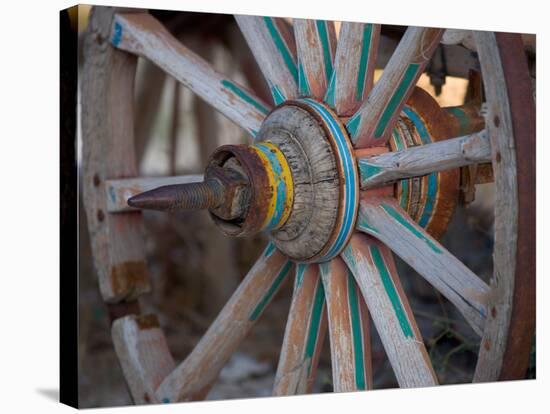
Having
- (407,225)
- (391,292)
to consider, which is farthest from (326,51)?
(391,292)

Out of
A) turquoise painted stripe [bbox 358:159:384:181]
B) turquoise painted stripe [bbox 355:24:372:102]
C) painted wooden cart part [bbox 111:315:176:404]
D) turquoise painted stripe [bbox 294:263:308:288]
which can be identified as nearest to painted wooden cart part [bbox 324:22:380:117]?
turquoise painted stripe [bbox 355:24:372:102]

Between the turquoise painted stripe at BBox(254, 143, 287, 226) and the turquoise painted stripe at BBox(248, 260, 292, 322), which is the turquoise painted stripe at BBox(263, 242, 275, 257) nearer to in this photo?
the turquoise painted stripe at BBox(248, 260, 292, 322)

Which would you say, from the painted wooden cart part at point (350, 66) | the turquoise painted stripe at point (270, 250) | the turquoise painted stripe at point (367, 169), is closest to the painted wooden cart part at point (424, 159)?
the turquoise painted stripe at point (367, 169)

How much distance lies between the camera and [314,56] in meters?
2.11

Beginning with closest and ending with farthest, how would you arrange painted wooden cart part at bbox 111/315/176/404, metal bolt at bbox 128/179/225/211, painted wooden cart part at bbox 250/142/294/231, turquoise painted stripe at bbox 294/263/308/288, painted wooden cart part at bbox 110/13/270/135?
metal bolt at bbox 128/179/225/211
painted wooden cart part at bbox 250/142/294/231
turquoise painted stripe at bbox 294/263/308/288
painted wooden cart part at bbox 110/13/270/135
painted wooden cart part at bbox 111/315/176/404

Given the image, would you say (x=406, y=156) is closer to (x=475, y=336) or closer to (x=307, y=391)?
(x=307, y=391)

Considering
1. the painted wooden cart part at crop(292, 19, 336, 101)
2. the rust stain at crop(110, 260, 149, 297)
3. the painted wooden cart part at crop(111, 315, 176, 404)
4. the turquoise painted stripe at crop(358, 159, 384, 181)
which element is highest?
the painted wooden cart part at crop(292, 19, 336, 101)

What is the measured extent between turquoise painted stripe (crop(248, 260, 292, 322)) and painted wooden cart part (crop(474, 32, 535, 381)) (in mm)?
576

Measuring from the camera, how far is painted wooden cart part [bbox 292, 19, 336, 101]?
2105 millimetres

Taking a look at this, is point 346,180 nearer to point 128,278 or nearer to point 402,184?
point 402,184

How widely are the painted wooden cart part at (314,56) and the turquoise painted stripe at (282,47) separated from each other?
10 centimetres

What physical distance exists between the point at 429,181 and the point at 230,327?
56 cm

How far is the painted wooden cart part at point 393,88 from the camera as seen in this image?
195 cm

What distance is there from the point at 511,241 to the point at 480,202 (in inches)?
75.2
